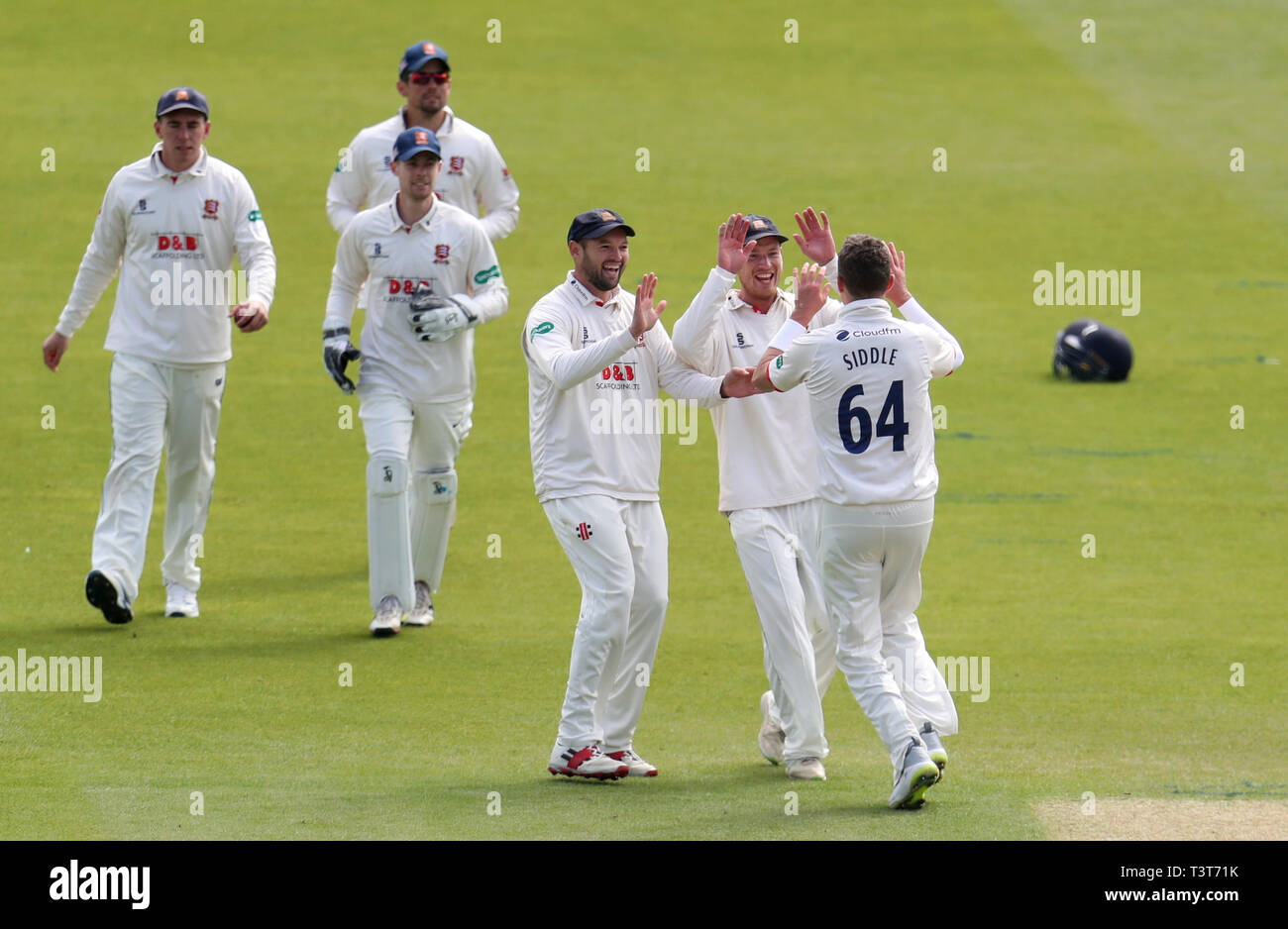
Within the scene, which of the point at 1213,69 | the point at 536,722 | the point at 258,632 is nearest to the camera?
the point at 536,722

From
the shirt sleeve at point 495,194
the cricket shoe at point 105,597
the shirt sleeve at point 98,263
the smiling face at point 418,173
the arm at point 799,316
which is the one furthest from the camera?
the shirt sleeve at point 495,194

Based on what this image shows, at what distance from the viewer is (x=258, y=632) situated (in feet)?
34.2

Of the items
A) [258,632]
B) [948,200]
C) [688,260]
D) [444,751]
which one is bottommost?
[444,751]

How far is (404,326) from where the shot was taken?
10.3 metres

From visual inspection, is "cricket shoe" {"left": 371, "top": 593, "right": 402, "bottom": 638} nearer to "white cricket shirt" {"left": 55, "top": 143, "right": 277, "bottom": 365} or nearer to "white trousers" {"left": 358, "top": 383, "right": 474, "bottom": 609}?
"white trousers" {"left": 358, "top": 383, "right": 474, "bottom": 609}

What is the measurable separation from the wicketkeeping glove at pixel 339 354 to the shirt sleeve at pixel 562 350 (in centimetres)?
229

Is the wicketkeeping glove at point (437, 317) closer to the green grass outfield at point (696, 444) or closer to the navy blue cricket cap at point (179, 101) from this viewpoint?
the navy blue cricket cap at point (179, 101)

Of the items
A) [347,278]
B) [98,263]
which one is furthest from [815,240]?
[98,263]

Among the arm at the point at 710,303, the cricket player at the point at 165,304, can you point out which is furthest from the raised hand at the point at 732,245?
the cricket player at the point at 165,304

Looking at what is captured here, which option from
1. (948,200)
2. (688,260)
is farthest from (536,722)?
(948,200)

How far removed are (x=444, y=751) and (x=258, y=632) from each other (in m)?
2.58

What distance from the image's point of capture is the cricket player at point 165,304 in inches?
402

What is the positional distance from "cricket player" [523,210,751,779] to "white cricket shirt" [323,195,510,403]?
229cm

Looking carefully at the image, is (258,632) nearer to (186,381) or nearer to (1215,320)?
(186,381)
